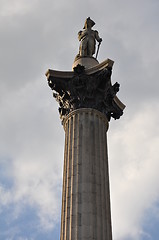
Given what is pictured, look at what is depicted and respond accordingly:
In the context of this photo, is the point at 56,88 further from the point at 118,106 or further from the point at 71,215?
the point at 71,215

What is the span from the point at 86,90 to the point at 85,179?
246 inches

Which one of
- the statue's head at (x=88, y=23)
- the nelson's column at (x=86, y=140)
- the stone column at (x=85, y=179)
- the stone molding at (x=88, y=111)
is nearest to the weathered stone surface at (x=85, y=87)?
the nelson's column at (x=86, y=140)

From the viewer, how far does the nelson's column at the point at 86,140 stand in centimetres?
2336

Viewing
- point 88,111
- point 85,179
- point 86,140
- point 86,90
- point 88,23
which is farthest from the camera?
point 88,23

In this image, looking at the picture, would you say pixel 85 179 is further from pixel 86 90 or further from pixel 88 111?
pixel 86 90

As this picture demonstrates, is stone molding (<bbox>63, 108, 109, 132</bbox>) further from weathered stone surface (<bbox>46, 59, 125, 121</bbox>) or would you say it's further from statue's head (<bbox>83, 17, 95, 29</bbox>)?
statue's head (<bbox>83, 17, 95, 29</bbox>)

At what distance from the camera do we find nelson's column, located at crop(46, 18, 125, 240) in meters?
23.4

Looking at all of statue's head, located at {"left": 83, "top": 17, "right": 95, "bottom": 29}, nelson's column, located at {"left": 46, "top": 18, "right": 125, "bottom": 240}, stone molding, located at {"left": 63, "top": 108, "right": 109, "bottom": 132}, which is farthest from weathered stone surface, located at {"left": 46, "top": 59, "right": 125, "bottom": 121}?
statue's head, located at {"left": 83, "top": 17, "right": 95, "bottom": 29}

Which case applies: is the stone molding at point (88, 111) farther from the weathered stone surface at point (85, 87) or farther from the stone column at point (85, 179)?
the weathered stone surface at point (85, 87)

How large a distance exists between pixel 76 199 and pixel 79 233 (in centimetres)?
194

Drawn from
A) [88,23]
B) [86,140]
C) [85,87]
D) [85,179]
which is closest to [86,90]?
[85,87]

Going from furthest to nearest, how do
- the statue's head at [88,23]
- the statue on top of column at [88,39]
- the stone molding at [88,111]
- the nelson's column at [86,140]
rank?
the statue's head at [88,23] < the statue on top of column at [88,39] < the stone molding at [88,111] < the nelson's column at [86,140]

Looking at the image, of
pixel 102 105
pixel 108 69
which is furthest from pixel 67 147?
pixel 108 69

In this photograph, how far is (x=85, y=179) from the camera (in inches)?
973
